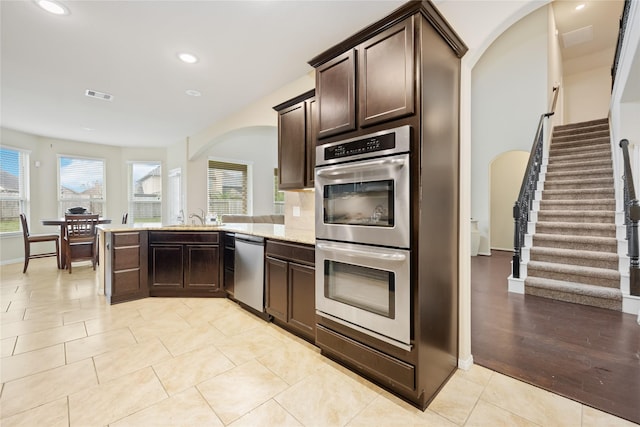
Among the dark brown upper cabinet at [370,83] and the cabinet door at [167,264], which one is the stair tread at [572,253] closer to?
the dark brown upper cabinet at [370,83]

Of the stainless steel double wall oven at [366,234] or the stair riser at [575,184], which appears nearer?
the stainless steel double wall oven at [366,234]

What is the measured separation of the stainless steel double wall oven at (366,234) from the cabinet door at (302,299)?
0.62 feet

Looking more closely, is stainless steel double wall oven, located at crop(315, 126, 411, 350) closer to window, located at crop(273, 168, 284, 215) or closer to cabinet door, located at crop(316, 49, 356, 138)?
cabinet door, located at crop(316, 49, 356, 138)

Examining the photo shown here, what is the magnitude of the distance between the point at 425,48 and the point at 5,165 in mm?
7993

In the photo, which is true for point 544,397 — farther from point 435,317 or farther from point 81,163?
A: point 81,163

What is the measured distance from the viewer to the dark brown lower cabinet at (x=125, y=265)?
3459 millimetres

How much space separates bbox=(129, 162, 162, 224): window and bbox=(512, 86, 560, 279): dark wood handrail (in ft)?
26.0

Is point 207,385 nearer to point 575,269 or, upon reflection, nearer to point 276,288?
point 276,288

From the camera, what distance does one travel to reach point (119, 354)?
2289mm

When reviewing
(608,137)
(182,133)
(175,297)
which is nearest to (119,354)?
(175,297)

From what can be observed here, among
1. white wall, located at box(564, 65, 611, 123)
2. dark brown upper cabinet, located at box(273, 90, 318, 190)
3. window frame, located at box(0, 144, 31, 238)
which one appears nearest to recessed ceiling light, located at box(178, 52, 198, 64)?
dark brown upper cabinet, located at box(273, 90, 318, 190)

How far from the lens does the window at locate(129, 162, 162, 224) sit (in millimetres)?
7555

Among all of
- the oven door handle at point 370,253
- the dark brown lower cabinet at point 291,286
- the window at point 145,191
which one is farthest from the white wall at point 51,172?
the oven door handle at point 370,253

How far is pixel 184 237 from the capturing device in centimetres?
365
